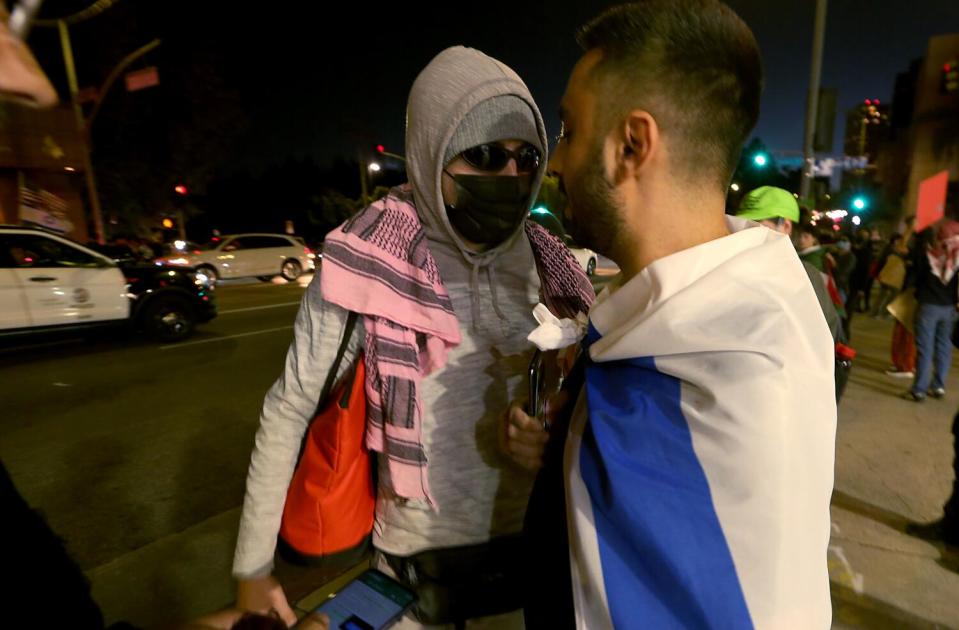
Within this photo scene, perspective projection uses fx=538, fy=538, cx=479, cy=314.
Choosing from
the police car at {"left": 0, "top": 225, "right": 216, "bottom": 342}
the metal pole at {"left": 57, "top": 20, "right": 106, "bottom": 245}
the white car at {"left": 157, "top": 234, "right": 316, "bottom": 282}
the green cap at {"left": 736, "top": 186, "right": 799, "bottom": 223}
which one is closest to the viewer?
the green cap at {"left": 736, "top": 186, "right": 799, "bottom": 223}

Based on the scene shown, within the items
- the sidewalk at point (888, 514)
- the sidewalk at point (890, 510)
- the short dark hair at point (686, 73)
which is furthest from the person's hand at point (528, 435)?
the sidewalk at point (890, 510)

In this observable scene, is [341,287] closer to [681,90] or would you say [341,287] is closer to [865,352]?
[681,90]

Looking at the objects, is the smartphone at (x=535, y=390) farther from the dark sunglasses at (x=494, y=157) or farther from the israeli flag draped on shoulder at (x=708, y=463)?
the dark sunglasses at (x=494, y=157)

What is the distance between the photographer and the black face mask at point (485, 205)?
141 centimetres

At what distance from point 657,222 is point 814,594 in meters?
0.59

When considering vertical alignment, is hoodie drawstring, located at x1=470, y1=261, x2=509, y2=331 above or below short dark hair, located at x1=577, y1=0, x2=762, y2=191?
below

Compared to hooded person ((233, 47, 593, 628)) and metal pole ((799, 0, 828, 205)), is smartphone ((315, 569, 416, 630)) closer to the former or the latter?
hooded person ((233, 47, 593, 628))

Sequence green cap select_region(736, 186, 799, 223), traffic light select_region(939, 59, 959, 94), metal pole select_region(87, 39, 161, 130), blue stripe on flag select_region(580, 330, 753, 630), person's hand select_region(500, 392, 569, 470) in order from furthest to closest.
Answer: metal pole select_region(87, 39, 161, 130) → traffic light select_region(939, 59, 959, 94) → green cap select_region(736, 186, 799, 223) → person's hand select_region(500, 392, 569, 470) → blue stripe on flag select_region(580, 330, 753, 630)

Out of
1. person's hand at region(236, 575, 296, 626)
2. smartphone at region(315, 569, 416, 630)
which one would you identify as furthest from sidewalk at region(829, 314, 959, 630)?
person's hand at region(236, 575, 296, 626)

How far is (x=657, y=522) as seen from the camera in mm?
690

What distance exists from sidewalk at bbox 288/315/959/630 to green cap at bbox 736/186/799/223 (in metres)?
1.96

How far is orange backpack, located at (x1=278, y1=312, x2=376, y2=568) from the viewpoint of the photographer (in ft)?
4.03

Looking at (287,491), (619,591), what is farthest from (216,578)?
(619,591)

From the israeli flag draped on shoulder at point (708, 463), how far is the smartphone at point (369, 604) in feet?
1.92
